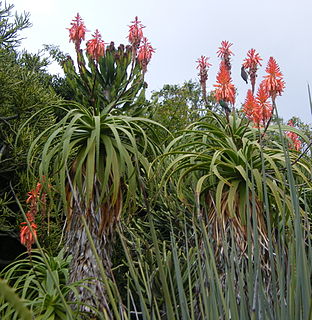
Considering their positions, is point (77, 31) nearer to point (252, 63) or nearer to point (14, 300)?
point (252, 63)

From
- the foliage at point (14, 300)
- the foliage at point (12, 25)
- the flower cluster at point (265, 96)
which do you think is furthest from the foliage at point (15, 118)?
the foliage at point (14, 300)

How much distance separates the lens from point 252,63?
2197mm

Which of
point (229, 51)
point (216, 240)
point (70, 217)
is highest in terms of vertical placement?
point (229, 51)

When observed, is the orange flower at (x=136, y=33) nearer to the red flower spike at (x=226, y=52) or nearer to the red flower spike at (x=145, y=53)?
the red flower spike at (x=145, y=53)

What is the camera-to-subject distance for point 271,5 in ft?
4.04

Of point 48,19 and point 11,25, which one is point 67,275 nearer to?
point 48,19

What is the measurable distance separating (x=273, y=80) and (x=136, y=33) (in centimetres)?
235

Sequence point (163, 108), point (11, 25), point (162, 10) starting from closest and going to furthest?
point (162, 10) → point (11, 25) → point (163, 108)

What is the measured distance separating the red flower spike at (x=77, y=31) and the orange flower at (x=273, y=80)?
2095 mm

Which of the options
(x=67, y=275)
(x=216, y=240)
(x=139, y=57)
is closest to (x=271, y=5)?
(x=216, y=240)

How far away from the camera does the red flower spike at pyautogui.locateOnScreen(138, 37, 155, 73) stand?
159 inches

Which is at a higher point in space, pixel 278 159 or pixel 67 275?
pixel 278 159

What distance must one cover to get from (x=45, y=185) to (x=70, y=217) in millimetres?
415

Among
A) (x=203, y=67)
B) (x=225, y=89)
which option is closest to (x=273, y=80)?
(x=225, y=89)
